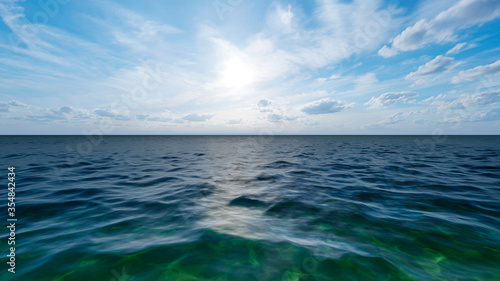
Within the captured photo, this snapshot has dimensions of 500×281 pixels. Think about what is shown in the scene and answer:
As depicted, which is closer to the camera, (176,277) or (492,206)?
(176,277)

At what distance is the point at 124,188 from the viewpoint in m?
10.2

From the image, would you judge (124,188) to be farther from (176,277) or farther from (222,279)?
(222,279)

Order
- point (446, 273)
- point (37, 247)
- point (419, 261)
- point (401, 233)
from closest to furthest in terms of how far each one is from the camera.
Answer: point (446, 273) < point (419, 261) < point (37, 247) < point (401, 233)

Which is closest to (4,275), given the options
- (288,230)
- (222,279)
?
(222,279)

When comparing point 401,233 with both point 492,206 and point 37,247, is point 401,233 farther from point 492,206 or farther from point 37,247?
point 37,247

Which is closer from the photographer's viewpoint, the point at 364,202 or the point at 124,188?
the point at 364,202

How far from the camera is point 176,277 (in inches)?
147

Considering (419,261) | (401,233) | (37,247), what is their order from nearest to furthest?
(419,261), (37,247), (401,233)

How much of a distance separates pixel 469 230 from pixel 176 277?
784 centimetres

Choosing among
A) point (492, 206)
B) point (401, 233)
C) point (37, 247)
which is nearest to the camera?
point (37, 247)

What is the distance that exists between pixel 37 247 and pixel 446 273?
8.80m

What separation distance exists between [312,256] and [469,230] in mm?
5059

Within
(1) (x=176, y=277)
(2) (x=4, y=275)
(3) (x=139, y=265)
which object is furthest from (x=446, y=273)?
(2) (x=4, y=275)

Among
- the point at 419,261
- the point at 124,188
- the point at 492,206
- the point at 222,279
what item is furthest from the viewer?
the point at 124,188
